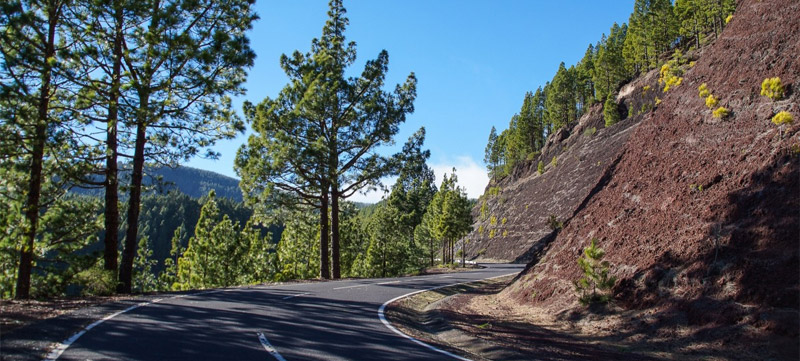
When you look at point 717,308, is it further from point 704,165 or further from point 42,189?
point 42,189

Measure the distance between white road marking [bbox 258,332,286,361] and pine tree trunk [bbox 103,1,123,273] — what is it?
28.3 feet

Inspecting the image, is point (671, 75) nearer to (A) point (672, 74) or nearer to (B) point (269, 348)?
(A) point (672, 74)

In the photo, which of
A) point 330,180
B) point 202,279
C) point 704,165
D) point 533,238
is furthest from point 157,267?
point 704,165

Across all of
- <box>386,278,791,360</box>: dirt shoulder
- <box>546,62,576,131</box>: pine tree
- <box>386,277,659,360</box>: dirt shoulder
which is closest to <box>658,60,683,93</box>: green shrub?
<box>386,278,791,360</box>: dirt shoulder

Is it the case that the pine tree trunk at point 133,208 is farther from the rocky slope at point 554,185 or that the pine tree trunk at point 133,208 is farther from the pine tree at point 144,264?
the rocky slope at point 554,185

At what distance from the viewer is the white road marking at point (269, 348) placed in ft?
Result: 20.6

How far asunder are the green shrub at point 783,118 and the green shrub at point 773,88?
1040 mm

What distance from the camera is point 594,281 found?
11.1 metres

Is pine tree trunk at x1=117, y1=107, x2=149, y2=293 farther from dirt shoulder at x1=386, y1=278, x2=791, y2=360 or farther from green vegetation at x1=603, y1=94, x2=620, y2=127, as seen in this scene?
green vegetation at x1=603, y1=94, x2=620, y2=127

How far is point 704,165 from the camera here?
11.6 meters

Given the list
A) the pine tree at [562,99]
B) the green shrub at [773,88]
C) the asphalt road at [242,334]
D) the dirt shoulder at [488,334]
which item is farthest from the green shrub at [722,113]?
the pine tree at [562,99]

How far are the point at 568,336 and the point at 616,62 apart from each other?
72365 mm

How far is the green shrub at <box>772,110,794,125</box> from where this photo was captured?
10.2 meters

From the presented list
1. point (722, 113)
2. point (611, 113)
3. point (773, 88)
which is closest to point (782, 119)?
point (773, 88)
